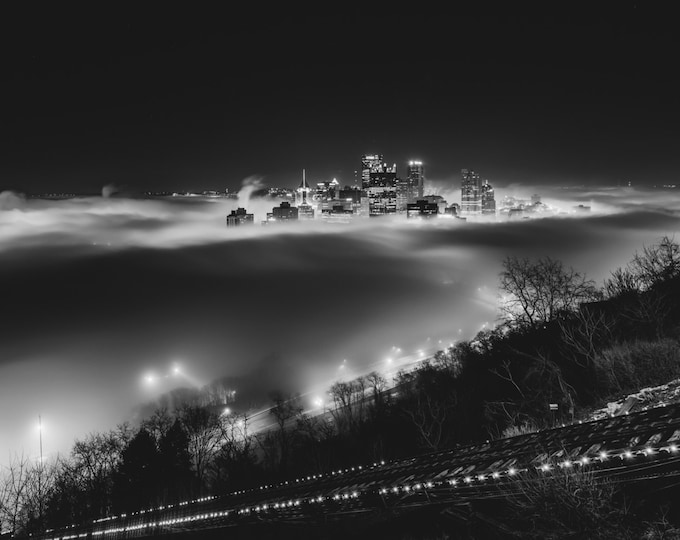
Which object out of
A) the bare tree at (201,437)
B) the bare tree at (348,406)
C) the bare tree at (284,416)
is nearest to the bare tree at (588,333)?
the bare tree at (348,406)

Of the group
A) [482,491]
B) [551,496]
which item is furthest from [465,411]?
[551,496]

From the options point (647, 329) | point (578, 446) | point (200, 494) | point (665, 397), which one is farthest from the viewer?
point (200, 494)

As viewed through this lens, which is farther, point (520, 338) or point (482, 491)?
point (520, 338)

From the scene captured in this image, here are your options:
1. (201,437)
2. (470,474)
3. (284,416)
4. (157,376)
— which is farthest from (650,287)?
(157,376)

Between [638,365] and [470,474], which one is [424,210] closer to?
[638,365]

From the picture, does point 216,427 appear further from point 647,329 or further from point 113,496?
point 647,329

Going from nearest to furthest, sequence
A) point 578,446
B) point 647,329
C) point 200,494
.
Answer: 1. point 578,446
2. point 647,329
3. point 200,494

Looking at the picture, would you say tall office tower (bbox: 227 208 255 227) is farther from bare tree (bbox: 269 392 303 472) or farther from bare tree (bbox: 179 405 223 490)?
bare tree (bbox: 179 405 223 490)

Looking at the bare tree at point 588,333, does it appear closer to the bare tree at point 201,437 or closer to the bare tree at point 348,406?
the bare tree at point 348,406

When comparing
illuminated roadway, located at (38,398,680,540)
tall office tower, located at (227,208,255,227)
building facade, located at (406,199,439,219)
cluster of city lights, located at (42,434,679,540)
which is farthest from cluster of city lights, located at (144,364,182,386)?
building facade, located at (406,199,439,219)
